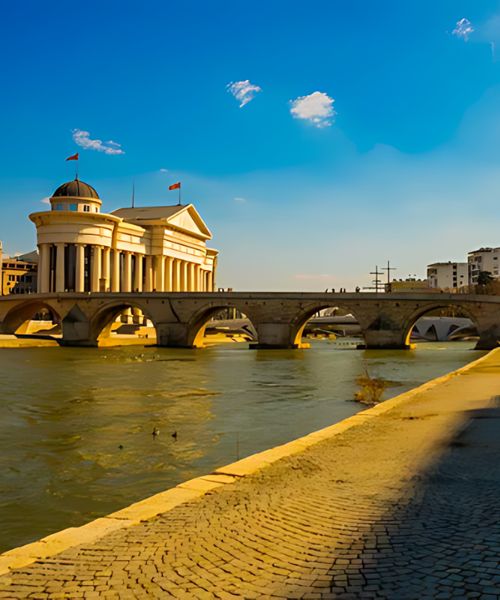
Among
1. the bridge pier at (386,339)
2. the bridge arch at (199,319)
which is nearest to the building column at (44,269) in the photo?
the bridge arch at (199,319)

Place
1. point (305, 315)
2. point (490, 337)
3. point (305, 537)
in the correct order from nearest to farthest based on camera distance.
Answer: point (305, 537) < point (490, 337) < point (305, 315)

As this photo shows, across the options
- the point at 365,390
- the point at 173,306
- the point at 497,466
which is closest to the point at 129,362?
the point at 173,306

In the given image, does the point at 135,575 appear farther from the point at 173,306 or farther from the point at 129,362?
the point at 173,306

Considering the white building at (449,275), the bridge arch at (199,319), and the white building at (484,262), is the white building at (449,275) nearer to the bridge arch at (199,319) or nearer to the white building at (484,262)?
the white building at (484,262)

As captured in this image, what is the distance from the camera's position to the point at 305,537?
562 cm

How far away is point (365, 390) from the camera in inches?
894

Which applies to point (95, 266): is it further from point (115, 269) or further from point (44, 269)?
point (44, 269)

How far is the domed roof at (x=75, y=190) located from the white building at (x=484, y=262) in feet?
348

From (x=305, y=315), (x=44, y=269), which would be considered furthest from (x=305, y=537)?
(x=44, y=269)

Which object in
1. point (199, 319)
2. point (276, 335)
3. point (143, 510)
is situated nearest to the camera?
point (143, 510)

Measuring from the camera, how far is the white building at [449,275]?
17138 cm

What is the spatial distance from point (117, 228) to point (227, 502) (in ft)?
282

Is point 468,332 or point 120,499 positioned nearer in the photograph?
point 120,499

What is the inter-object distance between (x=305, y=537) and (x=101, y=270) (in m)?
85.5
